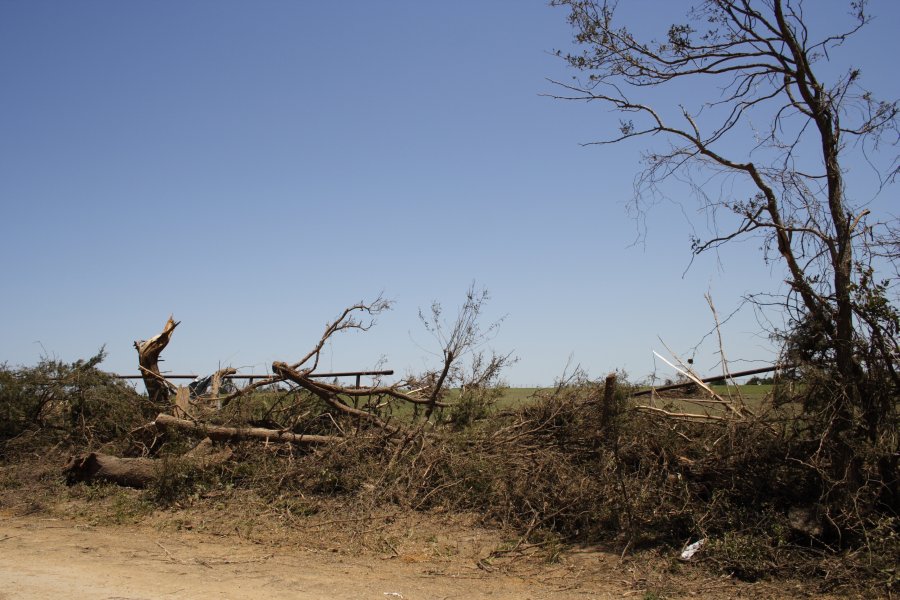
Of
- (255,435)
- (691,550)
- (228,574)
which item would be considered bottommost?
(228,574)

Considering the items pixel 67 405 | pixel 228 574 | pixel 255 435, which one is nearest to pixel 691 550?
pixel 228 574

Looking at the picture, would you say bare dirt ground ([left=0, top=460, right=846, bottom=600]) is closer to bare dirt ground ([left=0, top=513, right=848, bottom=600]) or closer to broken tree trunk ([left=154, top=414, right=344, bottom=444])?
bare dirt ground ([left=0, top=513, right=848, bottom=600])

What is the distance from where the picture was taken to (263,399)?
1179 cm

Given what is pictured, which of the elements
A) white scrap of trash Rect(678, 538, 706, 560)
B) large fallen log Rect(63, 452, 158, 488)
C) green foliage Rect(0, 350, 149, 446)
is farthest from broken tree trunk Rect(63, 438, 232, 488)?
white scrap of trash Rect(678, 538, 706, 560)

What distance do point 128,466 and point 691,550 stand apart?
26.0 feet

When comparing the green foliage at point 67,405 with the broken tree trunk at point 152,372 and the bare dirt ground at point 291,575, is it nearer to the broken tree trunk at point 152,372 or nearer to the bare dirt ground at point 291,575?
the broken tree trunk at point 152,372

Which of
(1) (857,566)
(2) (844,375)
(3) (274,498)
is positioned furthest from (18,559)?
(2) (844,375)

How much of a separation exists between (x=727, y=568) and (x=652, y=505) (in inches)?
46.6

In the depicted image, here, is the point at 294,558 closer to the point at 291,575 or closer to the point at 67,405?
the point at 291,575

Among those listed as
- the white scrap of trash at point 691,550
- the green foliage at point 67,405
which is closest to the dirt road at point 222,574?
the white scrap of trash at point 691,550

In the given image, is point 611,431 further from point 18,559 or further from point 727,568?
point 18,559

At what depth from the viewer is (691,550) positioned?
7.07 meters

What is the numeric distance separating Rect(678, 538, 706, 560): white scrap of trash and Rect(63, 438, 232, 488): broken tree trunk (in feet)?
21.7

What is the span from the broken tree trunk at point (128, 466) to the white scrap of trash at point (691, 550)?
6.61 meters
